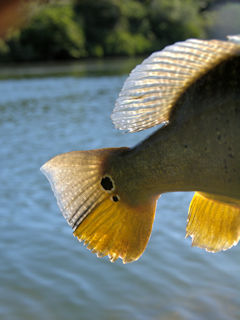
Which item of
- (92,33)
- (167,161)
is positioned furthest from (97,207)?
(92,33)

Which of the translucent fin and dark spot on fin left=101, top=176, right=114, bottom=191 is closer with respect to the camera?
the translucent fin

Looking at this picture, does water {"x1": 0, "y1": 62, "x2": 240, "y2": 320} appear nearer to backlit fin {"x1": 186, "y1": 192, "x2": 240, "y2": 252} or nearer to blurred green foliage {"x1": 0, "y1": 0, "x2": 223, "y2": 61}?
backlit fin {"x1": 186, "y1": 192, "x2": 240, "y2": 252}

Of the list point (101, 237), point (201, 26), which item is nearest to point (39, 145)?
point (101, 237)

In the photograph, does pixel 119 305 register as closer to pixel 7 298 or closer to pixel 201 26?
pixel 7 298

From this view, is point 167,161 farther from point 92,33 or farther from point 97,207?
point 92,33

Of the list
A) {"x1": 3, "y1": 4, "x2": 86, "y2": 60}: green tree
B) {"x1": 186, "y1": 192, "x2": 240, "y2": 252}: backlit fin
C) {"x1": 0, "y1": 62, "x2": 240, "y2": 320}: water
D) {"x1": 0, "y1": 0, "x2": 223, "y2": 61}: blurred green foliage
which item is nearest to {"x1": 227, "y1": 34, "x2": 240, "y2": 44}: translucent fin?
{"x1": 186, "y1": 192, "x2": 240, "y2": 252}: backlit fin

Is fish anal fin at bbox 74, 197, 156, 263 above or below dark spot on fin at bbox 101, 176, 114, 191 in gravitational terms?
below
